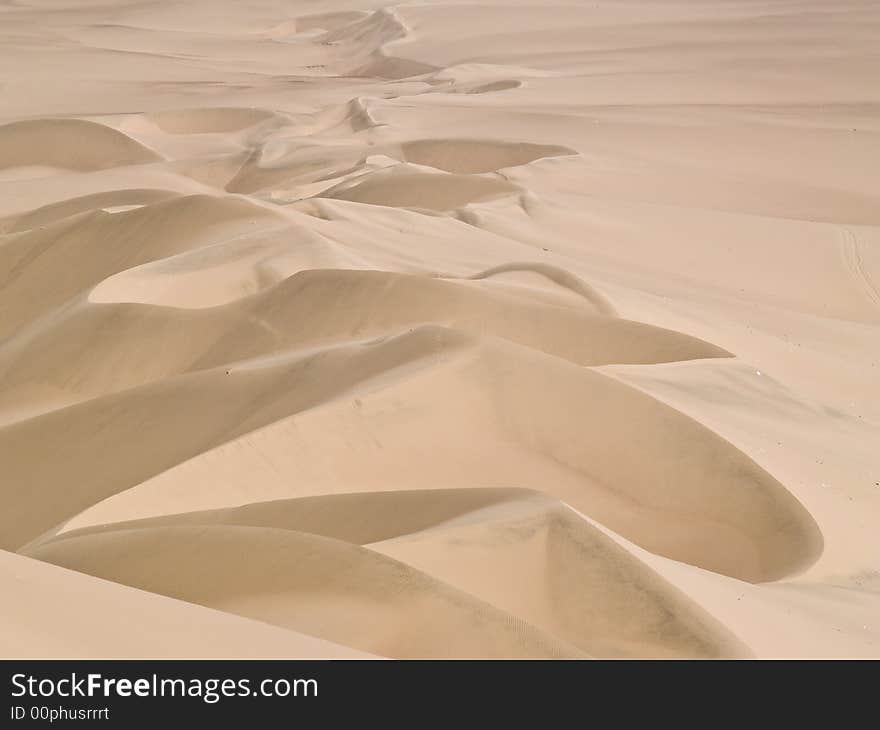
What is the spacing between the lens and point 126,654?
249 centimetres

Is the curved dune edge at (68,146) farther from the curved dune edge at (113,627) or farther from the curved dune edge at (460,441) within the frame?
the curved dune edge at (113,627)

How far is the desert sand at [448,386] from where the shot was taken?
140 inches

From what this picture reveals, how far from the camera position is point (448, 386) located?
542 centimetres

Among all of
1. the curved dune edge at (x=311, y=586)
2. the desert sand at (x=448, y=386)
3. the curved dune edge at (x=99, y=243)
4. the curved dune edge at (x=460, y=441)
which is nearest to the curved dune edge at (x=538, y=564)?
the desert sand at (x=448, y=386)

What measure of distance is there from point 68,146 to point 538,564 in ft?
44.3

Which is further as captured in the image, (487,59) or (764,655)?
(487,59)

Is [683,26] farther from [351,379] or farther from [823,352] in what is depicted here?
[351,379]

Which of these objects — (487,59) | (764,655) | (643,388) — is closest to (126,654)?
(764,655)

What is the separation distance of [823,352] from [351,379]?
3298 mm

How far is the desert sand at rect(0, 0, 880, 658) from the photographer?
11.7 ft

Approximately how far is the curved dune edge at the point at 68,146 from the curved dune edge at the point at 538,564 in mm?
12321

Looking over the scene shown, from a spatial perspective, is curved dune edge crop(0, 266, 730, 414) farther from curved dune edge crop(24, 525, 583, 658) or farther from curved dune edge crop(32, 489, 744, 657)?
curved dune edge crop(24, 525, 583, 658)

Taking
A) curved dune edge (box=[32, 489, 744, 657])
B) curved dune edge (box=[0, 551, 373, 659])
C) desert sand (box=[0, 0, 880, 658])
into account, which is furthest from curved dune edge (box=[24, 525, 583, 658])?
curved dune edge (box=[0, 551, 373, 659])

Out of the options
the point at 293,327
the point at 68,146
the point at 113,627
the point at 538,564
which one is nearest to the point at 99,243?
the point at 293,327
